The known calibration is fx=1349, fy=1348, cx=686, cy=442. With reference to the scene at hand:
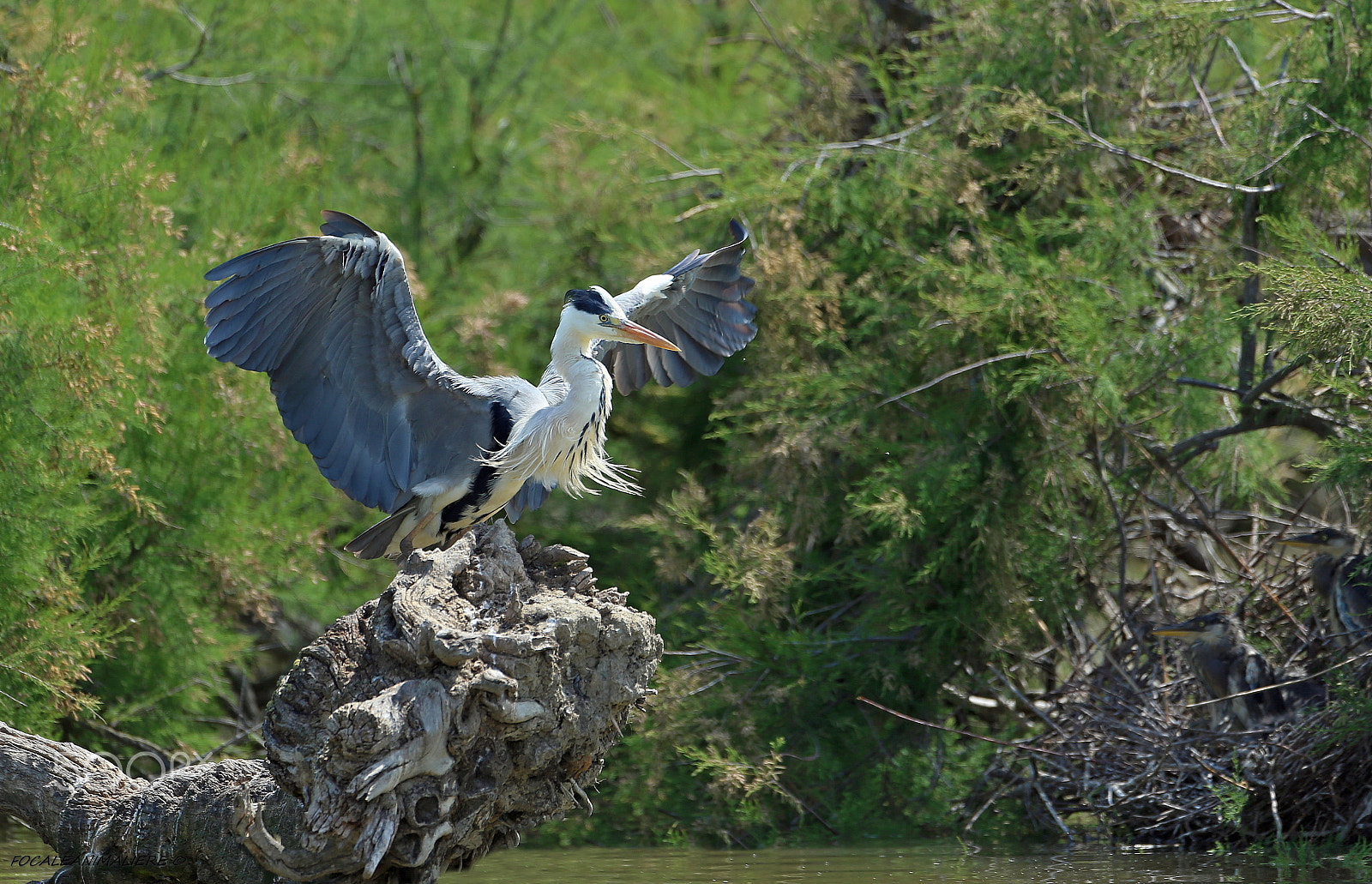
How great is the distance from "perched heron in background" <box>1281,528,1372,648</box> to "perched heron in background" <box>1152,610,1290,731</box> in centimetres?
35

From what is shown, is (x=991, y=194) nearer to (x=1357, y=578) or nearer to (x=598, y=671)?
(x=1357, y=578)

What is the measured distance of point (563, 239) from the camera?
9258 millimetres

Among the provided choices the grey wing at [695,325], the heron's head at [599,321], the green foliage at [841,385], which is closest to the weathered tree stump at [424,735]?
the heron's head at [599,321]

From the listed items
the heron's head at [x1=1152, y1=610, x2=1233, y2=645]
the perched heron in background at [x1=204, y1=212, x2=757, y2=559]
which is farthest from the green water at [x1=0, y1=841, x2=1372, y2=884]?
the perched heron in background at [x1=204, y1=212, x2=757, y2=559]

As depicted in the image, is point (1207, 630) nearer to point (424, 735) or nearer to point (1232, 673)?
point (1232, 673)

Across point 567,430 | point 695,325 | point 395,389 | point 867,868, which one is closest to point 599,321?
point 567,430

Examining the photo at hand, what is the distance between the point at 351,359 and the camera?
18.3ft

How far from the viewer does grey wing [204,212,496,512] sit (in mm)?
5238

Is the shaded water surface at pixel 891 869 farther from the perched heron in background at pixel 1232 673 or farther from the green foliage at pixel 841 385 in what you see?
Answer: the perched heron in background at pixel 1232 673

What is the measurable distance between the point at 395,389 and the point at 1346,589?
13.4 ft

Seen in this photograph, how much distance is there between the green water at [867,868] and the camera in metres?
4.83

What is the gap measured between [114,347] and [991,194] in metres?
4.69

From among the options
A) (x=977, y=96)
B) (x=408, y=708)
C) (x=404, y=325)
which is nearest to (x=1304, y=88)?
(x=977, y=96)

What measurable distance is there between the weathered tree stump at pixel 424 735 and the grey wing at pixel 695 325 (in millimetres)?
2598
